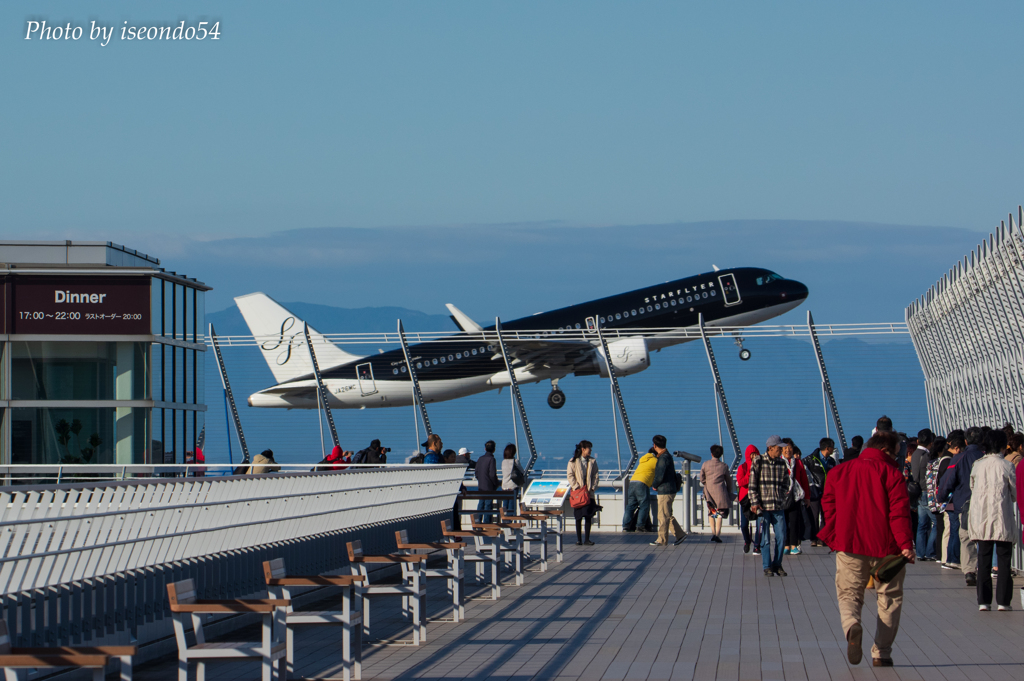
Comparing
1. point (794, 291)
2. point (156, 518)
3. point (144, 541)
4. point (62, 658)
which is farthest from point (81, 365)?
point (62, 658)

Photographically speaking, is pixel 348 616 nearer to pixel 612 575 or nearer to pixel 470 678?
pixel 470 678

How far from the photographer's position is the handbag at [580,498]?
19531mm

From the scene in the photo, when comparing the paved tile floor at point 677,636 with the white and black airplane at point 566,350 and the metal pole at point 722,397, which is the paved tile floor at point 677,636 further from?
the white and black airplane at point 566,350

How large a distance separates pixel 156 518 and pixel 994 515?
23.2ft

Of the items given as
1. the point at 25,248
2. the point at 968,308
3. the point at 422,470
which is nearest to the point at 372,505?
the point at 422,470

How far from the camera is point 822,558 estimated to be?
1775 cm

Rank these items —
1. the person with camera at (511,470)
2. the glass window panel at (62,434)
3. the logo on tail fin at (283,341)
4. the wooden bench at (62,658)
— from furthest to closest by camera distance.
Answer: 1. the logo on tail fin at (283,341)
2. the glass window panel at (62,434)
3. the person with camera at (511,470)
4. the wooden bench at (62,658)

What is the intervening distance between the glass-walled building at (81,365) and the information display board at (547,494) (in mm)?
9042

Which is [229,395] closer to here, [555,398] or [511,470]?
[511,470]

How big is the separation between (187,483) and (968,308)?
12.2 m

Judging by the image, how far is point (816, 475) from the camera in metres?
19.2

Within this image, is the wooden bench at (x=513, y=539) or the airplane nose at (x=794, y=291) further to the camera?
the airplane nose at (x=794, y=291)

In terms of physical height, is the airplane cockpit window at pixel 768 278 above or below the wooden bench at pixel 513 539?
above

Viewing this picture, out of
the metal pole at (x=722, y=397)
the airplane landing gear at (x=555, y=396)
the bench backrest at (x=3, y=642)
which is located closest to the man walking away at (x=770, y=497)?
the metal pole at (x=722, y=397)
